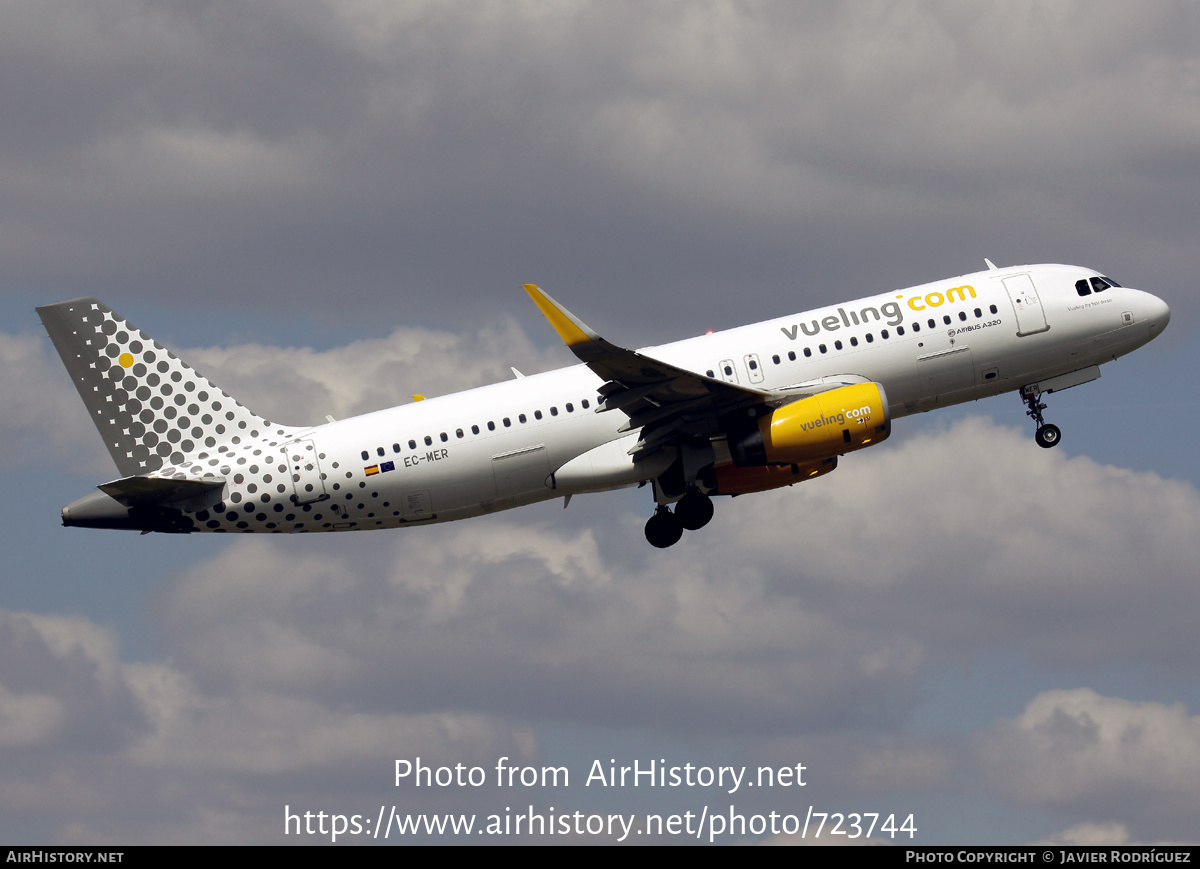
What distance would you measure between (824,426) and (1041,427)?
36.1 ft

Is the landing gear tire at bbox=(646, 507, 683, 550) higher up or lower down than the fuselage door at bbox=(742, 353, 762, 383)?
lower down

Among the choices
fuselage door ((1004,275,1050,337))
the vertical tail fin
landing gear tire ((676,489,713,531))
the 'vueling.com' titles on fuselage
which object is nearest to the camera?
the 'vueling.com' titles on fuselage

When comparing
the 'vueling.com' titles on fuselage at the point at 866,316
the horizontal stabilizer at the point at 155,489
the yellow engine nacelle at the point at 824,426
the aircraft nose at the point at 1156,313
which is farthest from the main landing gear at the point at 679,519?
the aircraft nose at the point at 1156,313

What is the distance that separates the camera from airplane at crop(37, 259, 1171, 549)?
50094 mm

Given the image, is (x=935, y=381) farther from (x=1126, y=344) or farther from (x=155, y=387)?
(x=155, y=387)

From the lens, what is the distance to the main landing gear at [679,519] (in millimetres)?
53656

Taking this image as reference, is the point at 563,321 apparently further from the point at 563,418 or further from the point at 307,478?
the point at 307,478

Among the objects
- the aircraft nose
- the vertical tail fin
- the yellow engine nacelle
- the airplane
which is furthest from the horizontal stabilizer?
the aircraft nose

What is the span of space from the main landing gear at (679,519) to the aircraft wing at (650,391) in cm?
315

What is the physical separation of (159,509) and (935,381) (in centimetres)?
2706

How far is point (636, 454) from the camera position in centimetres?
5181

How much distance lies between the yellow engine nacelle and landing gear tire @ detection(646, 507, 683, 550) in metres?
6.78

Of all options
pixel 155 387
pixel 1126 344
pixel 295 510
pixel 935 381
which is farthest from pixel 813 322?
pixel 155 387

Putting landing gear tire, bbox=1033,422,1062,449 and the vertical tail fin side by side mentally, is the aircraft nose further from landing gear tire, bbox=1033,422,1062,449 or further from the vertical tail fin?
the vertical tail fin
